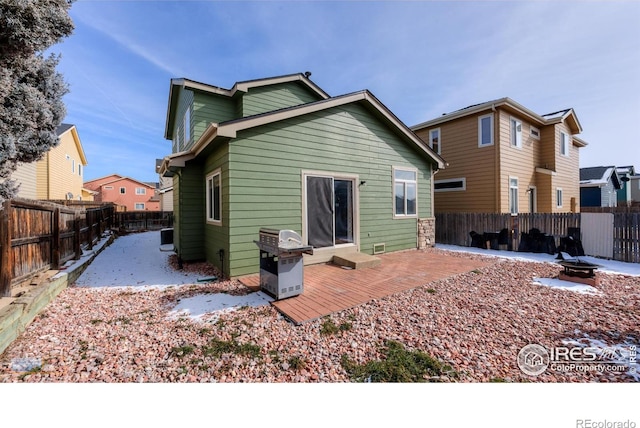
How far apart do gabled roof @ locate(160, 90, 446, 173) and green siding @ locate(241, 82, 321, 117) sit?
2.64m

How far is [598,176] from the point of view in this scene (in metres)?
20.2

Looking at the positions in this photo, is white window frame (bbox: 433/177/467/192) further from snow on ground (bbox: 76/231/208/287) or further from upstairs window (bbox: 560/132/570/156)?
snow on ground (bbox: 76/231/208/287)

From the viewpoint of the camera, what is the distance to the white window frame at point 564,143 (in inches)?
530

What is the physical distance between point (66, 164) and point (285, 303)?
2485 centimetres

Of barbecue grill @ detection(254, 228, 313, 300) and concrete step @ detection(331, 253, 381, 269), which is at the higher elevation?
barbecue grill @ detection(254, 228, 313, 300)

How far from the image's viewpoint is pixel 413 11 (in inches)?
218

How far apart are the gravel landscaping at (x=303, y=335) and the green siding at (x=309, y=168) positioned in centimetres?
167

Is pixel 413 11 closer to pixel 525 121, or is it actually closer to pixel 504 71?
pixel 504 71

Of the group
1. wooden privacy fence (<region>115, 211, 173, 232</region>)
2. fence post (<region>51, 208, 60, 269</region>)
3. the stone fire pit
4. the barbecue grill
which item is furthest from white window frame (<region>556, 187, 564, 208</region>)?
wooden privacy fence (<region>115, 211, 173, 232</region>)

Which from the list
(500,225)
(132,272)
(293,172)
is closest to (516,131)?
(500,225)

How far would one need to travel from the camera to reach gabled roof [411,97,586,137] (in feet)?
34.1

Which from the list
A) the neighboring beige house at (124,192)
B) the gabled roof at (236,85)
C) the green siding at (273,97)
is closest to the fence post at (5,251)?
the gabled roof at (236,85)

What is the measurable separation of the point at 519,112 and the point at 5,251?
16.6m
